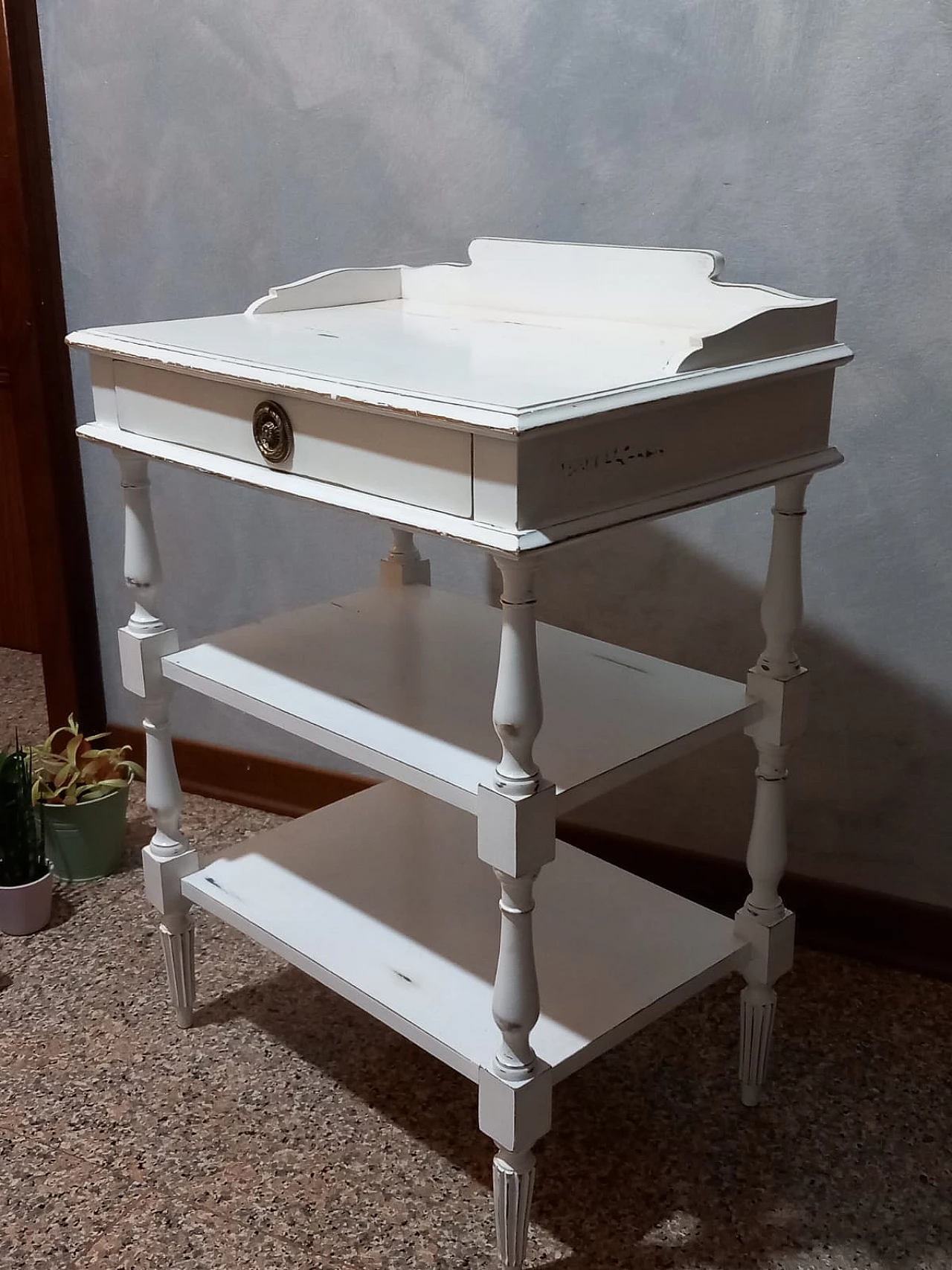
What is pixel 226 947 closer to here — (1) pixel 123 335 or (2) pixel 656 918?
(2) pixel 656 918

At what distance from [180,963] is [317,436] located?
0.76 meters

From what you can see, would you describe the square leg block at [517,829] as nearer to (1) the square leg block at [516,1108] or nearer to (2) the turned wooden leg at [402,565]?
(1) the square leg block at [516,1108]

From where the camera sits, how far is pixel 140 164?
190 centimetres

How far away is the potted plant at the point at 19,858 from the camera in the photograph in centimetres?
177

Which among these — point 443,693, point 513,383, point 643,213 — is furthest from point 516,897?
point 643,213

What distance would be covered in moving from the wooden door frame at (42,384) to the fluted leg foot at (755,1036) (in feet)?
4.25

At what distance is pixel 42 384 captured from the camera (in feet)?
6.68

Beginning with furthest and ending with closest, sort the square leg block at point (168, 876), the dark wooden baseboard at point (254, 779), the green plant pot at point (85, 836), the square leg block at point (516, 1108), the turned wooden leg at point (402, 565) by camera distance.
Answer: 1. the dark wooden baseboard at point (254, 779)
2. the green plant pot at point (85, 836)
3. the turned wooden leg at point (402, 565)
4. the square leg block at point (168, 876)
5. the square leg block at point (516, 1108)

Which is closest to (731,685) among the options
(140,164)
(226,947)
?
(226,947)

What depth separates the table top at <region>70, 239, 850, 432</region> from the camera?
1.04 metres

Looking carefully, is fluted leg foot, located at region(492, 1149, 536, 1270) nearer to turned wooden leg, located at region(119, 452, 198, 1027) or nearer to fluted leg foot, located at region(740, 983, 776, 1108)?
fluted leg foot, located at region(740, 983, 776, 1108)

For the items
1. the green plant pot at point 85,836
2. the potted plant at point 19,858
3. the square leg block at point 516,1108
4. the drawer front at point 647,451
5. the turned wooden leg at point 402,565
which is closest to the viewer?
the drawer front at point 647,451

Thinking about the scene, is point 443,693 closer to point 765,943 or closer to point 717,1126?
point 765,943

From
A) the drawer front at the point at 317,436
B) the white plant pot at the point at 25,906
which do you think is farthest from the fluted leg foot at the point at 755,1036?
the white plant pot at the point at 25,906
